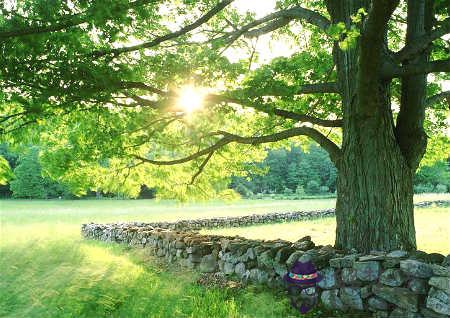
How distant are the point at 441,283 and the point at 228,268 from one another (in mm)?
4886

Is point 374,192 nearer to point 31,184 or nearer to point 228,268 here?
point 228,268

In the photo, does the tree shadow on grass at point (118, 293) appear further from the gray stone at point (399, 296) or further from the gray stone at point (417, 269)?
the gray stone at point (417, 269)

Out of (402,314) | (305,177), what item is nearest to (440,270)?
(402,314)

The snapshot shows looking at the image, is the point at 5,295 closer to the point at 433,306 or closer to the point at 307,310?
the point at 307,310

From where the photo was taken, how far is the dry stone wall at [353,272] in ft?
17.8

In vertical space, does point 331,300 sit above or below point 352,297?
below

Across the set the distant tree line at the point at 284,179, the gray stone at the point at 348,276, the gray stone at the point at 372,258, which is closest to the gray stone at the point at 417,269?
the gray stone at the point at 372,258

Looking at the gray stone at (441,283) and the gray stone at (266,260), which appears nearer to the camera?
the gray stone at (441,283)

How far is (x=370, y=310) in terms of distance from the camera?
20.0 ft

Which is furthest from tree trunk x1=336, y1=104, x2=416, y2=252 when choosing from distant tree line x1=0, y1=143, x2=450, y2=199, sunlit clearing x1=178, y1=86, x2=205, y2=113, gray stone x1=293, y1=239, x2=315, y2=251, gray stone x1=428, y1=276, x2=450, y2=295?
distant tree line x1=0, y1=143, x2=450, y2=199

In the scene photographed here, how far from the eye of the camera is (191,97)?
8.47 m

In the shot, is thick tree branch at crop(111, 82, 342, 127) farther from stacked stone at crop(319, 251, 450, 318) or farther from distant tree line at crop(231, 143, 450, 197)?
distant tree line at crop(231, 143, 450, 197)

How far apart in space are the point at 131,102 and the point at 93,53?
2943 mm

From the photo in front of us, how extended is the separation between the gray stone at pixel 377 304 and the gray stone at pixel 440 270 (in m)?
0.91
